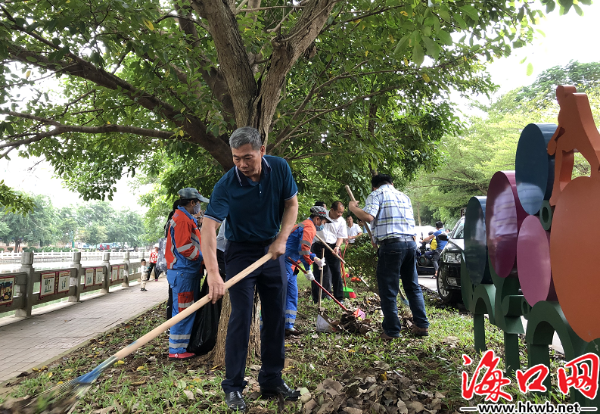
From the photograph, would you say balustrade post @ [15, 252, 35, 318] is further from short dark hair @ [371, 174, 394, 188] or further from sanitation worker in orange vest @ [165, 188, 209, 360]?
short dark hair @ [371, 174, 394, 188]

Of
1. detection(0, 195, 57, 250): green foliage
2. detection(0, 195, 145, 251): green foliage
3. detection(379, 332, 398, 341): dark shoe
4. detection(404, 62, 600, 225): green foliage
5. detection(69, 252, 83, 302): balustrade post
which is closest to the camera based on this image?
detection(379, 332, 398, 341): dark shoe

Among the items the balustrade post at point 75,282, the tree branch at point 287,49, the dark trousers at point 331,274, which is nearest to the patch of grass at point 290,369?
the dark trousers at point 331,274

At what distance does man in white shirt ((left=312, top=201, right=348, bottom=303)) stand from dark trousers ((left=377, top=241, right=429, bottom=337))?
3.21 meters

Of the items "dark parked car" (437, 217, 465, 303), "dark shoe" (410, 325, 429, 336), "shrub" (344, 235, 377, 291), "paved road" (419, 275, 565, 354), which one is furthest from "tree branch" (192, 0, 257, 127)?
"shrub" (344, 235, 377, 291)

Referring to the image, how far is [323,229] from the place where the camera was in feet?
31.2

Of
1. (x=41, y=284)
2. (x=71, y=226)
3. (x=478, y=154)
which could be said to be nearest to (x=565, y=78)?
(x=478, y=154)

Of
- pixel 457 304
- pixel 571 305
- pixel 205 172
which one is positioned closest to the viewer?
pixel 571 305

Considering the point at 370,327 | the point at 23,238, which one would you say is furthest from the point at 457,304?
the point at 23,238

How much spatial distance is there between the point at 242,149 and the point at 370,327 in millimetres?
3624

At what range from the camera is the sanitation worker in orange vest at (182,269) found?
5.00 meters

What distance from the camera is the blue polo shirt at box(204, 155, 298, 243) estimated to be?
3426mm

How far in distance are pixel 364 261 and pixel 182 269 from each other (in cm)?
595

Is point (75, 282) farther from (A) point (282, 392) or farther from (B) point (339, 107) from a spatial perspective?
(A) point (282, 392)

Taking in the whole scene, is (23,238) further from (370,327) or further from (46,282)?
(370,327)
